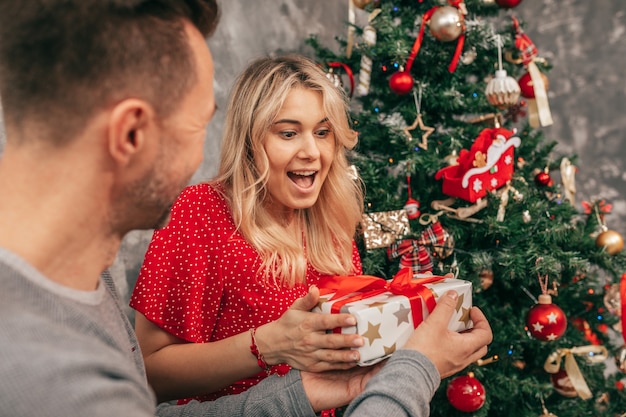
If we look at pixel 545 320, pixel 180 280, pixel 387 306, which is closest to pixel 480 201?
pixel 545 320

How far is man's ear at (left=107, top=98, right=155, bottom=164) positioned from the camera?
2.32ft

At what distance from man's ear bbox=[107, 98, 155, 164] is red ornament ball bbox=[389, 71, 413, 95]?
5.07 ft

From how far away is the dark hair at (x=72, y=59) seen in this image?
68 centimetres

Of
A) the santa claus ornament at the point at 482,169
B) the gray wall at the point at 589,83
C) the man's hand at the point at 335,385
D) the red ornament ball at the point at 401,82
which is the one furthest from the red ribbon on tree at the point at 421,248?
the gray wall at the point at 589,83

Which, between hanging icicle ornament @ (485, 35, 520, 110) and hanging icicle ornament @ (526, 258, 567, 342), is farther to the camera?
hanging icicle ornament @ (485, 35, 520, 110)

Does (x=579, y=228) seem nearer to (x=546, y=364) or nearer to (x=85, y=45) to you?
(x=546, y=364)

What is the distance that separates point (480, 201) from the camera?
2.14 m

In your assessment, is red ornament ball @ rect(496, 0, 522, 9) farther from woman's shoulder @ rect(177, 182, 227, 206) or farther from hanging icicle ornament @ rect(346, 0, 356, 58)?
woman's shoulder @ rect(177, 182, 227, 206)

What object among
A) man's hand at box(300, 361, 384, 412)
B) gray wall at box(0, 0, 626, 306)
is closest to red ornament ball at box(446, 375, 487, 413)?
man's hand at box(300, 361, 384, 412)

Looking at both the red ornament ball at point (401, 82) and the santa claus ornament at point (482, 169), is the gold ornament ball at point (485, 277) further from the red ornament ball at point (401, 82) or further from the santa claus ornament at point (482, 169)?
the red ornament ball at point (401, 82)

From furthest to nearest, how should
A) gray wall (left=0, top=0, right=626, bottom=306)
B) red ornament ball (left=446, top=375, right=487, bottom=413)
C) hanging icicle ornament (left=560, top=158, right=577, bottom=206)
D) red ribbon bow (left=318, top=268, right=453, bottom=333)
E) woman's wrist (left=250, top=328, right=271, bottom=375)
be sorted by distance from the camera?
1. gray wall (left=0, top=0, right=626, bottom=306)
2. hanging icicle ornament (left=560, top=158, right=577, bottom=206)
3. red ornament ball (left=446, top=375, right=487, bottom=413)
4. woman's wrist (left=250, top=328, right=271, bottom=375)
5. red ribbon bow (left=318, top=268, right=453, bottom=333)

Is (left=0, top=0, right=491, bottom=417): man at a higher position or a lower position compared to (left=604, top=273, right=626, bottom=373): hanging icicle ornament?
higher

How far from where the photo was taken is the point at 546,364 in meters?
2.28

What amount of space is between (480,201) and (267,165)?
0.99 m
